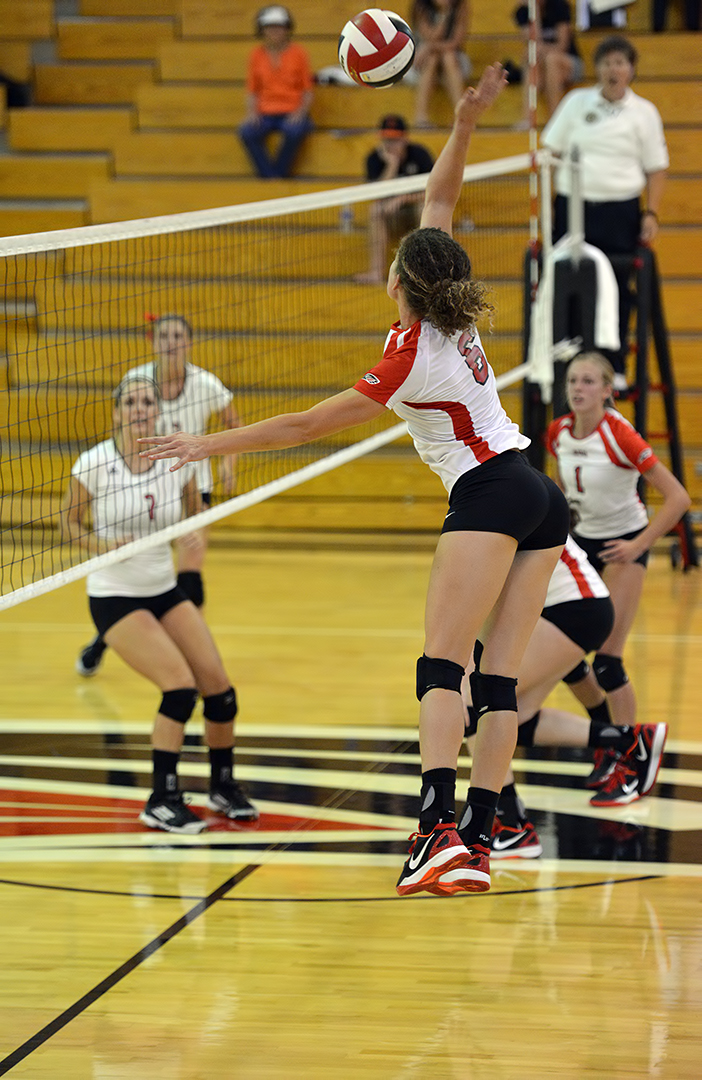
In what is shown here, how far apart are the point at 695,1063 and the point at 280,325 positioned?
9.24 m

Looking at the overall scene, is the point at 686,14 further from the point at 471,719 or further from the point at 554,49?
the point at 471,719

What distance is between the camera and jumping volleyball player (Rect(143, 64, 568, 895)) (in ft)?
11.9

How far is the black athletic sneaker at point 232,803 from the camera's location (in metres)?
5.44

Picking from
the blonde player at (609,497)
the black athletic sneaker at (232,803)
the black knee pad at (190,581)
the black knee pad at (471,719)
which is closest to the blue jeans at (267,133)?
the black knee pad at (190,581)

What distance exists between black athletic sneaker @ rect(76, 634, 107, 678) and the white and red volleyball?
3719 millimetres

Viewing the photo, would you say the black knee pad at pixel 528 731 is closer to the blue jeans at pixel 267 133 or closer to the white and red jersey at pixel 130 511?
the white and red jersey at pixel 130 511

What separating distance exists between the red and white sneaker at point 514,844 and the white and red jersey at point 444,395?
5.19 feet

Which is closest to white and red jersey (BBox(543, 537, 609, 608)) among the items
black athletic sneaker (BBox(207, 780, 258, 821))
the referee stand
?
black athletic sneaker (BBox(207, 780, 258, 821))

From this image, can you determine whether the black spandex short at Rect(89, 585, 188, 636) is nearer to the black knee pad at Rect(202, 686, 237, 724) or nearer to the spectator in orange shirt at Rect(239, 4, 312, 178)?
the black knee pad at Rect(202, 686, 237, 724)

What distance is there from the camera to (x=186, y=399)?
6730 millimetres

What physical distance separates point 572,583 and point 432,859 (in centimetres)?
197

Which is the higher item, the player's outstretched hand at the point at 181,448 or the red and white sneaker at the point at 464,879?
the player's outstretched hand at the point at 181,448

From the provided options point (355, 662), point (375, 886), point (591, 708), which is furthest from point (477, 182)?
point (375, 886)

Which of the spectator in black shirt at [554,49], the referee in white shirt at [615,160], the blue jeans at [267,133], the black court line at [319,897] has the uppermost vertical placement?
the spectator in black shirt at [554,49]
